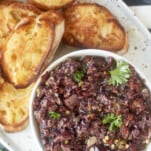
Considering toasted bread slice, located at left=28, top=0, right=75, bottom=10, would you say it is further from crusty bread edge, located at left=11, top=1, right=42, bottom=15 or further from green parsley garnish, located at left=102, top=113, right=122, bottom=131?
green parsley garnish, located at left=102, top=113, right=122, bottom=131

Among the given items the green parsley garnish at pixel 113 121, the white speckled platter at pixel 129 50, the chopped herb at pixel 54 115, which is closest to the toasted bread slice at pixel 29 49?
the white speckled platter at pixel 129 50

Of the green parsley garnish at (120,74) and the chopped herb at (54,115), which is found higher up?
the green parsley garnish at (120,74)

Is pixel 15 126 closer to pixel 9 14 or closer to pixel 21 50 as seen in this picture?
pixel 21 50

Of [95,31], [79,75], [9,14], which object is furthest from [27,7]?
[79,75]

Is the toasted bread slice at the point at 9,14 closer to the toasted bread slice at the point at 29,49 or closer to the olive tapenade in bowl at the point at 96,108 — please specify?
the toasted bread slice at the point at 29,49

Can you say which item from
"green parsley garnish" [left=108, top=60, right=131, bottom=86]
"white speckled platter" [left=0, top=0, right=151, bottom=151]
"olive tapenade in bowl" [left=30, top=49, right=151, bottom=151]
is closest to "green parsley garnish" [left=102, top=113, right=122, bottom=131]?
"olive tapenade in bowl" [left=30, top=49, right=151, bottom=151]
